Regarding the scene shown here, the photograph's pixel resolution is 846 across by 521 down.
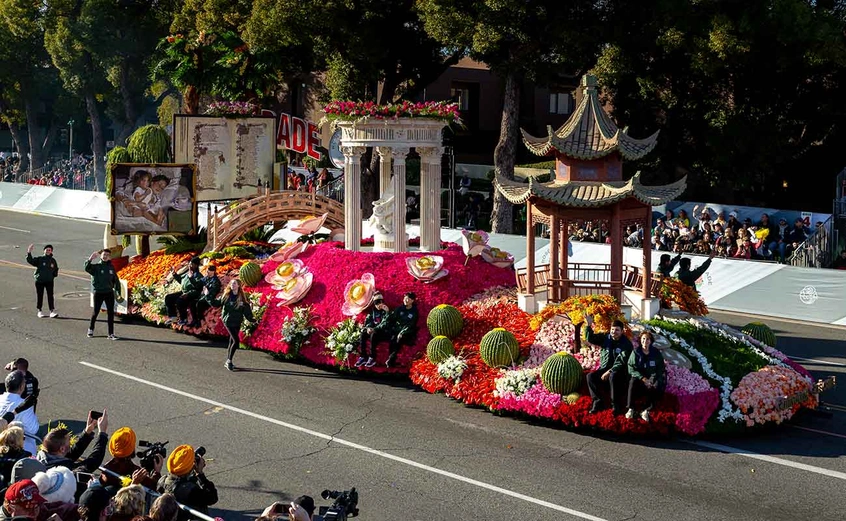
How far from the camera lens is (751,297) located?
1025 inches

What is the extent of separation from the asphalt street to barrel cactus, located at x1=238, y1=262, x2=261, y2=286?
5.60ft

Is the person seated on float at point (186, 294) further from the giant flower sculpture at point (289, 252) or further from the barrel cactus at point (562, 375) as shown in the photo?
the barrel cactus at point (562, 375)

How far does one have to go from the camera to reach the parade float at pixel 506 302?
630 inches

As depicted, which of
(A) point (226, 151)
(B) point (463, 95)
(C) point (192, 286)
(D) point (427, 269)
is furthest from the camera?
(B) point (463, 95)

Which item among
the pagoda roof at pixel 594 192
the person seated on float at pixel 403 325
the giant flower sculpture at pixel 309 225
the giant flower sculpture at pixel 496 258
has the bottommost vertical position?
the person seated on float at pixel 403 325

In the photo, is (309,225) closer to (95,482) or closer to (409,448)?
(409,448)

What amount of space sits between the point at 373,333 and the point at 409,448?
432 centimetres

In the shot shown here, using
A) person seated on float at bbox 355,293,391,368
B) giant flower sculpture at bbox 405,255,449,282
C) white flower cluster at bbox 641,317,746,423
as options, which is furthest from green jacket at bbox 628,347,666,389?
giant flower sculpture at bbox 405,255,449,282

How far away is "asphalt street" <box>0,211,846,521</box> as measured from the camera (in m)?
12.7

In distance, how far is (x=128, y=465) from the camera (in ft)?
36.7

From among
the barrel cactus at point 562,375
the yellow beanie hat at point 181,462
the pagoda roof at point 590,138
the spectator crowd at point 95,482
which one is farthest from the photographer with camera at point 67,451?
the pagoda roof at point 590,138

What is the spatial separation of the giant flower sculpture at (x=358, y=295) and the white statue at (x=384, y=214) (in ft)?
10.5

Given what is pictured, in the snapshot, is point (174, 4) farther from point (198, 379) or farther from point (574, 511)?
point (574, 511)

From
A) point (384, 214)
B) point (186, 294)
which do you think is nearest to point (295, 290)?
point (186, 294)
